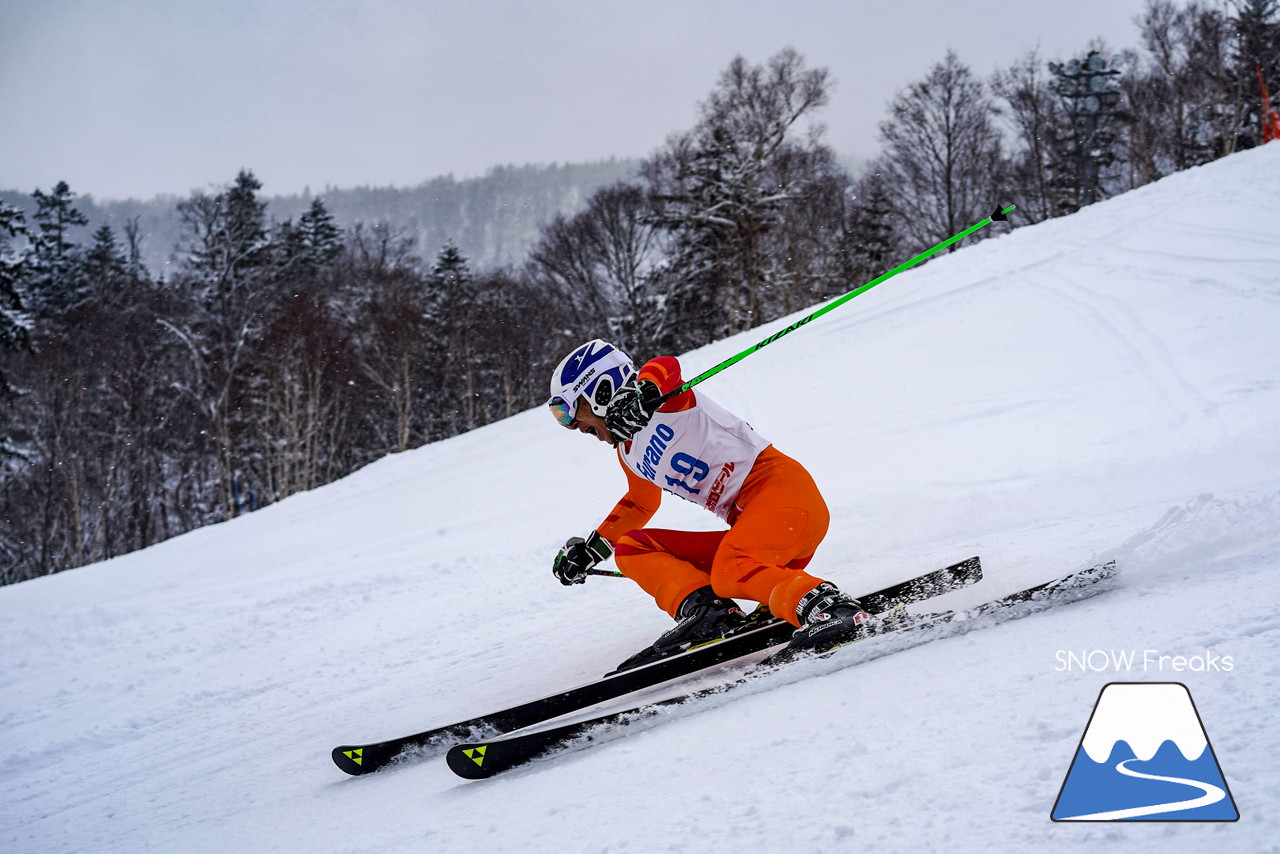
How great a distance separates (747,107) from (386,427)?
19.9 meters

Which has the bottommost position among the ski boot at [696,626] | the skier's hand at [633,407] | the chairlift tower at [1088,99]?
the ski boot at [696,626]

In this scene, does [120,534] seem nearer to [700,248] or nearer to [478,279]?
[478,279]

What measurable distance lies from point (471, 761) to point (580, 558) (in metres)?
1.28

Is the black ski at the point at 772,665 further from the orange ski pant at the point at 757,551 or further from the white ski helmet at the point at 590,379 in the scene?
the white ski helmet at the point at 590,379

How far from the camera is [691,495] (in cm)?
350

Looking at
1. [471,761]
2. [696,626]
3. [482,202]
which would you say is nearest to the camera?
[471,761]

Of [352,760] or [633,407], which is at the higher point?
[633,407]

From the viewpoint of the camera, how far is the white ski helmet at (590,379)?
347 cm

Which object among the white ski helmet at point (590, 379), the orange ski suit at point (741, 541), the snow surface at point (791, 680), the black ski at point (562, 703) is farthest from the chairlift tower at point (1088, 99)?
the black ski at point (562, 703)

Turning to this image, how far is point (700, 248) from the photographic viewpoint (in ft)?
96.1

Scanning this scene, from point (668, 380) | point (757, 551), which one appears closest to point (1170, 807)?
point (757, 551)

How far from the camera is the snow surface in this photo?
75.9 inches

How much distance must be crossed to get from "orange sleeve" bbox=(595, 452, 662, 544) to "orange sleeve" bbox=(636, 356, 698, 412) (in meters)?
0.48

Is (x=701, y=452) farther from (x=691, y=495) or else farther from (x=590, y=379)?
Result: (x=590, y=379)
